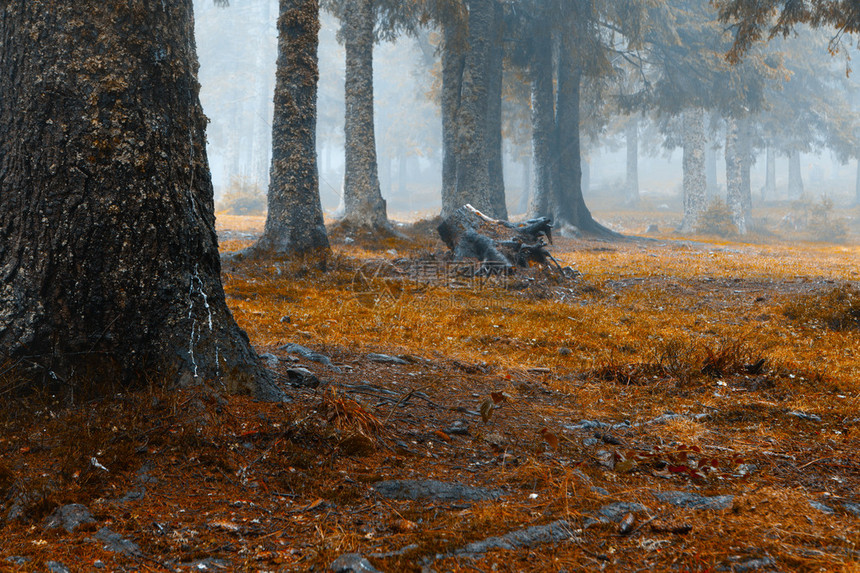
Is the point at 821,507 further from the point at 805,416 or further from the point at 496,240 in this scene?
the point at 496,240

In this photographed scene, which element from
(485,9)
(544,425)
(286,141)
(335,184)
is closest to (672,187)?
(335,184)

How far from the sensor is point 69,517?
199 centimetres

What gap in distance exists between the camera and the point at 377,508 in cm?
219

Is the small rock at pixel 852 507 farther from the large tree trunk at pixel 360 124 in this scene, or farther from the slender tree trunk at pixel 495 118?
the slender tree trunk at pixel 495 118

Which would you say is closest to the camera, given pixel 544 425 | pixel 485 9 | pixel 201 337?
pixel 201 337

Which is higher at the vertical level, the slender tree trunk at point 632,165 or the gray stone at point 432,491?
the slender tree trunk at point 632,165

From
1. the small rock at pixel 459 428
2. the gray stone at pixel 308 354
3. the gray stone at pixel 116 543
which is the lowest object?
the small rock at pixel 459 428

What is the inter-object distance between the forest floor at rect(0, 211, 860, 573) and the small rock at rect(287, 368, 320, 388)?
0.43ft

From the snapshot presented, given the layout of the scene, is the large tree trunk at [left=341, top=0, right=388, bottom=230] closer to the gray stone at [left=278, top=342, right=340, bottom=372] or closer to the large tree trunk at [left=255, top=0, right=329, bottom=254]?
the large tree trunk at [left=255, top=0, right=329, bottom=254]

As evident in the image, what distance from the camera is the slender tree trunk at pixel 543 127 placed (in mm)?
20375

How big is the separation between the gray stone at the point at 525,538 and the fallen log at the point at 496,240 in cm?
778

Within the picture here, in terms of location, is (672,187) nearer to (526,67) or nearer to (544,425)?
(526,67)

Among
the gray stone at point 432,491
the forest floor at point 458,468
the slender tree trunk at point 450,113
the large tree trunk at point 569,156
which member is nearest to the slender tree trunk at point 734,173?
the large tree trunk at point 569,156

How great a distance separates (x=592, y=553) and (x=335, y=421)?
1369 millimetres
